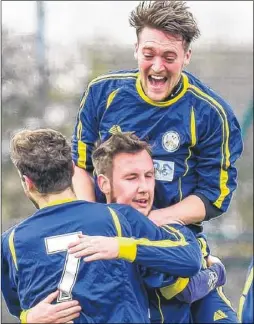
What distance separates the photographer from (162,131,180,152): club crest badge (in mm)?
3645

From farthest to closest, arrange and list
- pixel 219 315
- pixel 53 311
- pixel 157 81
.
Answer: pixel 219 315, pixel 157 81, pixel 53 311

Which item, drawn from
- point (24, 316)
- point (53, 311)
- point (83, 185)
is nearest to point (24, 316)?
point (24, 316)

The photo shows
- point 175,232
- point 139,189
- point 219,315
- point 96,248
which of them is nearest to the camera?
point 96,248

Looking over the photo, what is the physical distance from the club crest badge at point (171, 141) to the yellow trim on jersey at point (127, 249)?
580 millimetres

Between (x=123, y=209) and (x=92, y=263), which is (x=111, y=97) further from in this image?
(x=92, y=263)

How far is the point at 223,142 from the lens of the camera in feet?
12.0

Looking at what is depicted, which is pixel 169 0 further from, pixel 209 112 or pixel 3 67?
pixel 3 67

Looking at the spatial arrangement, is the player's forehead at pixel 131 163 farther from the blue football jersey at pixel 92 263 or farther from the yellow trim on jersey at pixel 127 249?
the yellow trim on jersey at pixel 127 249

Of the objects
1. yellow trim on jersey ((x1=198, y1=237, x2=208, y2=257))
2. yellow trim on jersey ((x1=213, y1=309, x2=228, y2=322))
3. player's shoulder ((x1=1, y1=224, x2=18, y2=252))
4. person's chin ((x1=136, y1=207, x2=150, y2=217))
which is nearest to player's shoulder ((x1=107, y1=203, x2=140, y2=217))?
person's chin ((x1=136, y1=207, x2=150, y2=217))

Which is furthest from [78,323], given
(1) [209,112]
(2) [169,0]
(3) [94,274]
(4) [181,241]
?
(2) [169,0]

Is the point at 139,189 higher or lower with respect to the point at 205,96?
lower

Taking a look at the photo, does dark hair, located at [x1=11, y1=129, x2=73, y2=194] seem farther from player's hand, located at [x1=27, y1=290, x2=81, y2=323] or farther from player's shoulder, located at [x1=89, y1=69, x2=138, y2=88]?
player's shoulder, located at [x1=89, y1=69, x2=138, y2=88]

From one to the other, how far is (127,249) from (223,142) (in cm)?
72

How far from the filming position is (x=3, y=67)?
29.1 feet
